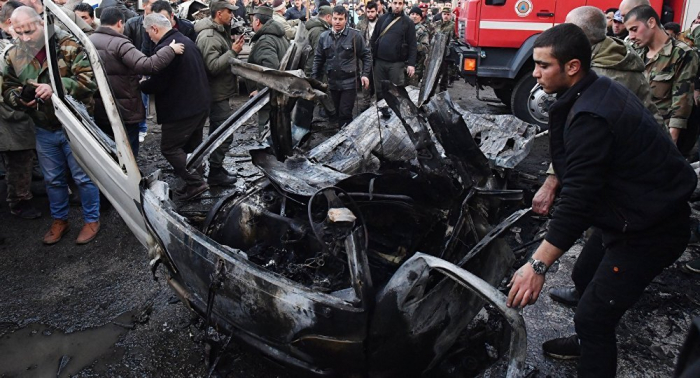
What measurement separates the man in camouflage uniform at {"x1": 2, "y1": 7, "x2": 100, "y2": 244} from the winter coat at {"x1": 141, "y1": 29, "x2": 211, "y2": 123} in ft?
1.88

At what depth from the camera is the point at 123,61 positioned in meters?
4.39

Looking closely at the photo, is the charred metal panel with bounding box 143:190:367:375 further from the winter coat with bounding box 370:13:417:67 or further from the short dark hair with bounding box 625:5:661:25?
the winter coat with bounding box 370:13:417:67

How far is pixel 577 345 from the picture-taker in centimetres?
287

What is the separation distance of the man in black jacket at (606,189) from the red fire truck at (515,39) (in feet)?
15.9

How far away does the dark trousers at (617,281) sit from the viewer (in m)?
2.19

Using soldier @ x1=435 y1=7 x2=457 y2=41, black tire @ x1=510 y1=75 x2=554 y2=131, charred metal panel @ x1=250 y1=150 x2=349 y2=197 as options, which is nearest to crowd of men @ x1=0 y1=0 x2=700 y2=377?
charred metal panel @ x1=250 y1=150 x2=349 y2=197

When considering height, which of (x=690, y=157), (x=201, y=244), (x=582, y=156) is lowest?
(x=690, y=157)

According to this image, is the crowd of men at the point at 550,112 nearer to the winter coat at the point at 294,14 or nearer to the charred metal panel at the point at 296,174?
the charred metal panel at the point at 296,174

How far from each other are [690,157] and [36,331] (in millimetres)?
6422

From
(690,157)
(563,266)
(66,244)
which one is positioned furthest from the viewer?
(690,157)

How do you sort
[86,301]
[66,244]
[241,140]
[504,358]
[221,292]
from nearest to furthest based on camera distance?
[221,292] → [504,358] → [86,301] → [66,244] → [241,140]

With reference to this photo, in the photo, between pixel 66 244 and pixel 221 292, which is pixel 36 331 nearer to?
pixel 66 244

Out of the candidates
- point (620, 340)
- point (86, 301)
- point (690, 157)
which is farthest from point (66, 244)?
point (690, 157)

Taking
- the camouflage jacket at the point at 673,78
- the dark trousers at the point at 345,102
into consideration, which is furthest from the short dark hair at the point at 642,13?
the dark trousers at the point at 345,102
